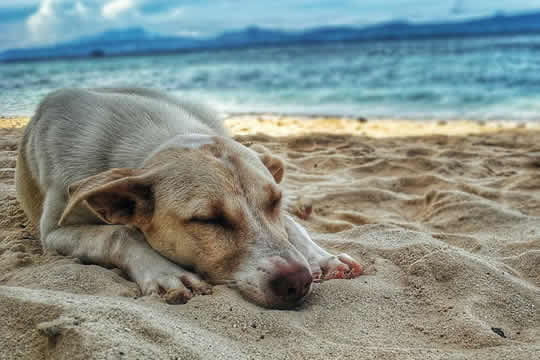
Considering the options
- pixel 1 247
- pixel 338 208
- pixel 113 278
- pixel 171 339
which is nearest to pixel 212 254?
pixel 113 278

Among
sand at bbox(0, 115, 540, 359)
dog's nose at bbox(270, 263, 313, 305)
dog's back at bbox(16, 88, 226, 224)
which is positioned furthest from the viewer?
dog's back at bbox(16, 88, 226, 224)

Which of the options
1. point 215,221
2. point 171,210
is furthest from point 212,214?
point 171,210

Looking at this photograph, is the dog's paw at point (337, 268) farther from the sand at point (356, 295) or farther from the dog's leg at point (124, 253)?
the dog's leg at point (124, 253)

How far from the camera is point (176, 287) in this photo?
244 cm

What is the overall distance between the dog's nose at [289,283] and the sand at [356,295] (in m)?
0.09

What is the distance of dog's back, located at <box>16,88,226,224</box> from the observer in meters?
3.20

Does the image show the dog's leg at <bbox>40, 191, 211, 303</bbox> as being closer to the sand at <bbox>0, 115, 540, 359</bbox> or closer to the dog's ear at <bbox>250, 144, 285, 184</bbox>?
the sand at <bbox>0, 115, 540, 359</bbox>

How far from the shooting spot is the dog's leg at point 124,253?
249 centimetres

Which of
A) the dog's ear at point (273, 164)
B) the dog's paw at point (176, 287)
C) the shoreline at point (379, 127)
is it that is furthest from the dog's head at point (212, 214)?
the shoreline at point (379, 127)

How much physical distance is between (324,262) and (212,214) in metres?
0.86

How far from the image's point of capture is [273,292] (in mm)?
2385

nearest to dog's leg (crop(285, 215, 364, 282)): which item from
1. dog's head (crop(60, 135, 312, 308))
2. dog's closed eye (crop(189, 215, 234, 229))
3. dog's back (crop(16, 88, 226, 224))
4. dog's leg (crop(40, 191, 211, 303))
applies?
dog's head (crop(60, 135, 312, 308))

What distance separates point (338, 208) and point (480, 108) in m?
11.3

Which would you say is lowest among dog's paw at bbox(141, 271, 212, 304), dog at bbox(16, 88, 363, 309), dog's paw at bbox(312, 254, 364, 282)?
dog's paw at bbox(312, 254, 364, 282)
